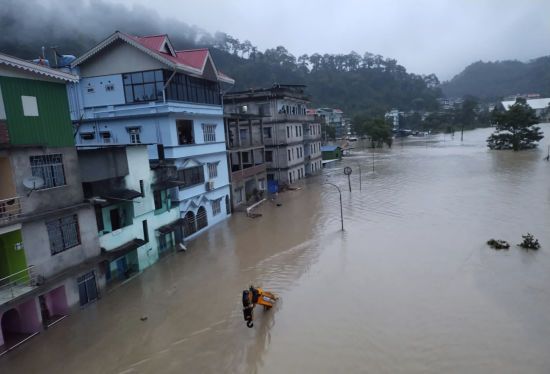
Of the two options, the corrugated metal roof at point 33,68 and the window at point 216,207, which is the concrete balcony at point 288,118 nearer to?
the window at point 216,207

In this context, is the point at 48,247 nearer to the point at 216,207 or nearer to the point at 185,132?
the point at 185,132

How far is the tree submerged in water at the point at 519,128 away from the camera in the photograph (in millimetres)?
64438

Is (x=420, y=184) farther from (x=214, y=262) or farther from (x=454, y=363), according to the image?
(x=454, y=363)

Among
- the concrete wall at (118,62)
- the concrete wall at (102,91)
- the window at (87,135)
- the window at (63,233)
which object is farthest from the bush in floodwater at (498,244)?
the window at (87,135)

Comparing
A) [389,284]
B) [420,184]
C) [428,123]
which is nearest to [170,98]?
[389,284]

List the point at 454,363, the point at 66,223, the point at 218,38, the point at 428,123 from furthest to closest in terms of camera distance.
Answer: the point at 218,38, the point at 428,123, the point at 66,223, the point at 454,363

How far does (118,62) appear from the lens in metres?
23.8

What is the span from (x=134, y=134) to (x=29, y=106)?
10.1m

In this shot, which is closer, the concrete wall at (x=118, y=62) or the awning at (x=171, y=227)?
the awning at (x=171, y=227)

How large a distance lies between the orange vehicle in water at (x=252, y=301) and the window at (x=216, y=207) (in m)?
13.8

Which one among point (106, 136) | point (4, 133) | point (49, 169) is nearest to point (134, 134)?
point (106, 136)

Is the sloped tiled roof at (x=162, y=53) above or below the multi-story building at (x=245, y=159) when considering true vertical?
above

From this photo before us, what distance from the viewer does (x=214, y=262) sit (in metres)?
20.5

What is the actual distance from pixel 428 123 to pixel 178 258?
137 m
